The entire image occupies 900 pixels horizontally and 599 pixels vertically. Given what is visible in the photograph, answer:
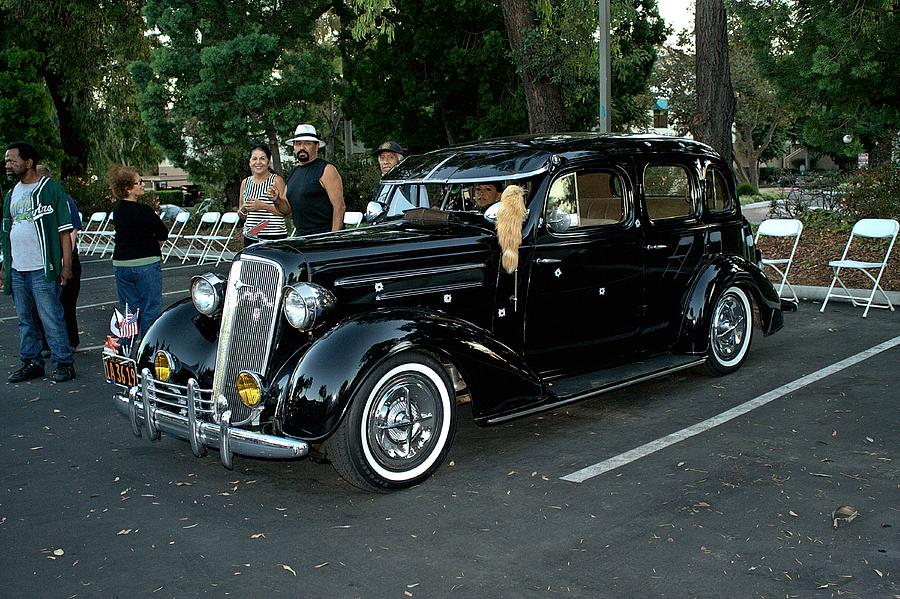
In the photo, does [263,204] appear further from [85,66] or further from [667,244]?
[85,66]

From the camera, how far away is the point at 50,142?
1111 inches

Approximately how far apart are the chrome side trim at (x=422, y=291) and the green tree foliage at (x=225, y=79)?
17.0 metres

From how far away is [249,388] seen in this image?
509 centimetres

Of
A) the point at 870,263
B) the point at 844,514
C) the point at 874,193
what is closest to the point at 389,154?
the point at 870,263

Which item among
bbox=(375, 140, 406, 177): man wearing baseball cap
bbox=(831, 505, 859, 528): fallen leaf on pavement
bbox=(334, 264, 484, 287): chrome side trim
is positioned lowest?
bbox=(831, 505, 859, 528): fallen leaf on pavement

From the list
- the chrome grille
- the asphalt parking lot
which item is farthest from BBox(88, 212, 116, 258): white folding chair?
the chrome grille

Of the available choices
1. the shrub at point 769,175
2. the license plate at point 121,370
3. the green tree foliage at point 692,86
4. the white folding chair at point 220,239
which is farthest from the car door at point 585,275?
the shrub at point 769,175

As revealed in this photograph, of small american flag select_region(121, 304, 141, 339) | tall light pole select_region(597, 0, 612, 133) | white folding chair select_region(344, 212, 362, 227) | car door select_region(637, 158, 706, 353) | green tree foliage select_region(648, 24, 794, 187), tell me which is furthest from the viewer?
green tree foliage select_region(648, 24, 794, 187)

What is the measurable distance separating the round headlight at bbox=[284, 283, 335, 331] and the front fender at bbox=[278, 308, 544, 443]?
0.44 ft

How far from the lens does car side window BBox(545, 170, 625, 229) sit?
6391mm

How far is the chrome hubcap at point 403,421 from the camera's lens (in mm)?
5125

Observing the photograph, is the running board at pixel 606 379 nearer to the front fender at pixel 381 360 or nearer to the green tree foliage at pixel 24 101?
the front fender at pixel 381 360

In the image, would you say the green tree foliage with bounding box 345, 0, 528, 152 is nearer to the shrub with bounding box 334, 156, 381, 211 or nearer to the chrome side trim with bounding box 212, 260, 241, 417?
the shrub with bounding box 334, 156, 381, 211

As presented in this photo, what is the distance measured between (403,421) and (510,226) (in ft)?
5.10
